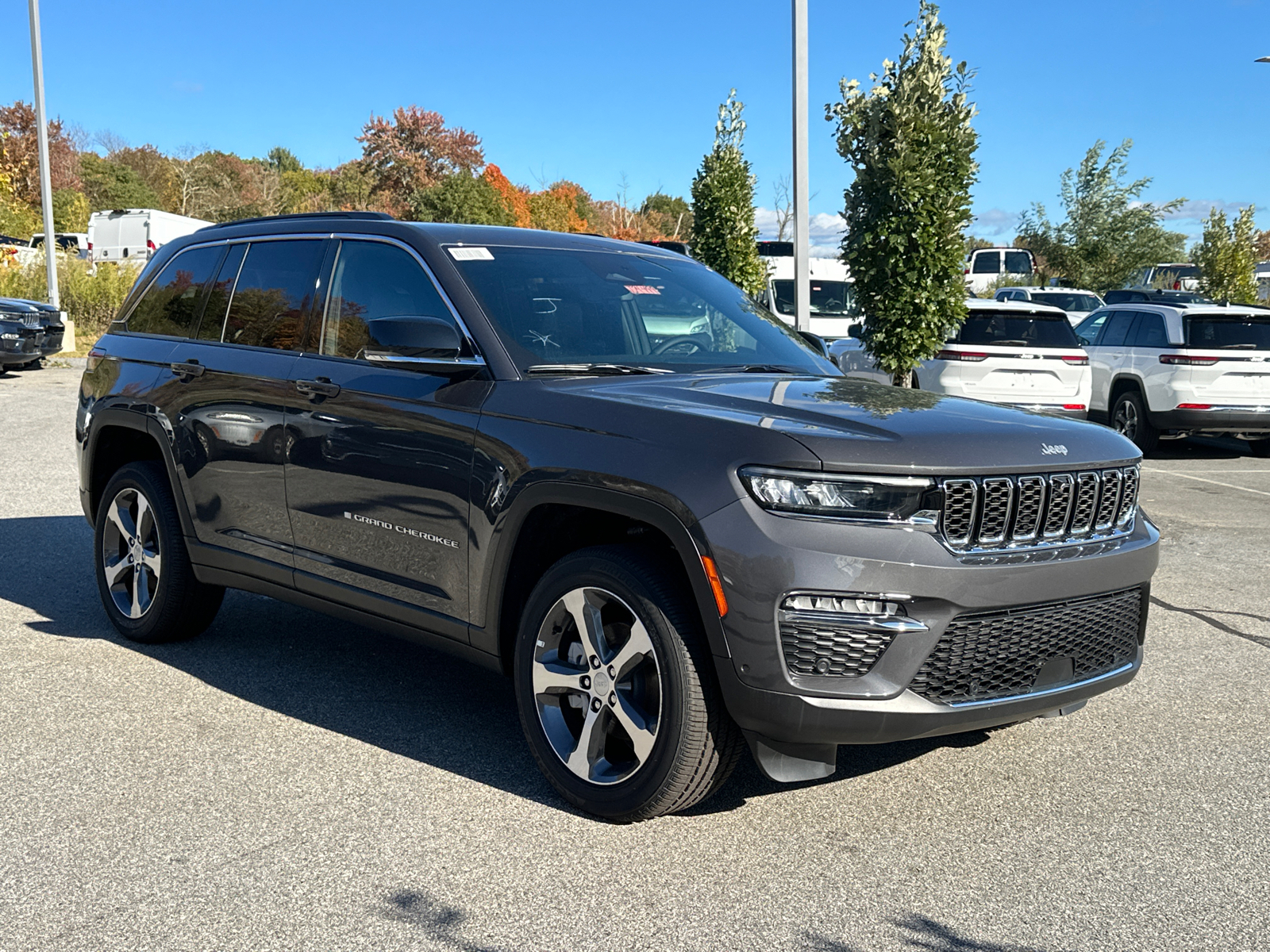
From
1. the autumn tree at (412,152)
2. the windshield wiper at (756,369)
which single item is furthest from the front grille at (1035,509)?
the autumn tree at (412,152)

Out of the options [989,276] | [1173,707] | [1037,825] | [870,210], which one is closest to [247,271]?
[1037,825]

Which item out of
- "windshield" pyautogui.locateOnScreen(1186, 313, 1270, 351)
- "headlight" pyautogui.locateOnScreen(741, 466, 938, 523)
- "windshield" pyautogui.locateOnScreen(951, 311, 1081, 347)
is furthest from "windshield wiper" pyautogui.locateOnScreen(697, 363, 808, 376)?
"windshield" pyautogui.locateOnScreen(1186, 313, 1270, 351)

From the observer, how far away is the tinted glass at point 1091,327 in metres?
15.8

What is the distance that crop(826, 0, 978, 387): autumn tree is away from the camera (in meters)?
13.3

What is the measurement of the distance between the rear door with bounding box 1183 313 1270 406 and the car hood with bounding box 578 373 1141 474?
10448mm

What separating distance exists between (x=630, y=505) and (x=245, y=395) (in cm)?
217

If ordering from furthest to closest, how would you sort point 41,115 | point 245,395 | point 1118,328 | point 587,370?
point 41,115
point 1118,328
point 245,395
point 587,370

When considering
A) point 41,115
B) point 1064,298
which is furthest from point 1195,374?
point 41,115

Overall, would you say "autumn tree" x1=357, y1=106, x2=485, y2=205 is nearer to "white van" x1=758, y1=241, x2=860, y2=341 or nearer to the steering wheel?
"white van" x1=758, y1=241, x2=860, y2=341

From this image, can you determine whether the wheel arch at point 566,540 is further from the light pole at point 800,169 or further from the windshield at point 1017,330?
the windshield at point 1017,330

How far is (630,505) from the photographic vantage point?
364 cm

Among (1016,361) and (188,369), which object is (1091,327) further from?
(188,369)

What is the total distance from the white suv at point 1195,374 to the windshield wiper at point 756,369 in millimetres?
10333

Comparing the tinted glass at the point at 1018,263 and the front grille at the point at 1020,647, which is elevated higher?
the tinted glass at the point at 1018,263
